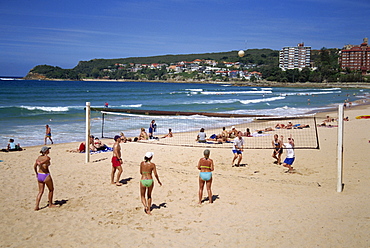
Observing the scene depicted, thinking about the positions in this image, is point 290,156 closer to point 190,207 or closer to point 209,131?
point 190,207

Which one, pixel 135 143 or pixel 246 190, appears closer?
pixel 246 190

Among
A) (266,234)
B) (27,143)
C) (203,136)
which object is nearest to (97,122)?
(27,143)

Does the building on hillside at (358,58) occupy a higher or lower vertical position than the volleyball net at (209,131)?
higher

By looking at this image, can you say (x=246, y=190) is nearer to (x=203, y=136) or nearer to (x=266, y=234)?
(x=266, y=234)

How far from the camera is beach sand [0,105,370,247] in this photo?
5.58 meters

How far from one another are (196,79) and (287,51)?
50142 millimetres

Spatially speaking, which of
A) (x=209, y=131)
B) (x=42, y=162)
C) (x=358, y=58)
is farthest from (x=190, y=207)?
(x=358, y=58)

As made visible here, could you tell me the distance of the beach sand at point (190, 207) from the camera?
18.3 feet

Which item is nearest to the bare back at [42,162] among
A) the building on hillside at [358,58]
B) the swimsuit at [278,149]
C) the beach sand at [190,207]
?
the beach sand at [190,207]

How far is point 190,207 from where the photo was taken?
7.11m

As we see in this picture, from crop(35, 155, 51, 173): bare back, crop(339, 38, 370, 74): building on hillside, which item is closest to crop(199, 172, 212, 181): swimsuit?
crop(35, 155, 51, 173): bare back

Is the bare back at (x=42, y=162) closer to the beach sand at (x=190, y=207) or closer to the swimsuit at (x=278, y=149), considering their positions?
the beach sand at (x=190, y=207)

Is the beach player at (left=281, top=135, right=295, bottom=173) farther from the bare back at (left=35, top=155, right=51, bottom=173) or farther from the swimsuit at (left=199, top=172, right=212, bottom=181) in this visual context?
the bare back at (left=35, top=155, right=51, bottom=173)

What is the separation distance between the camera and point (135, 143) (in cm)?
1470
